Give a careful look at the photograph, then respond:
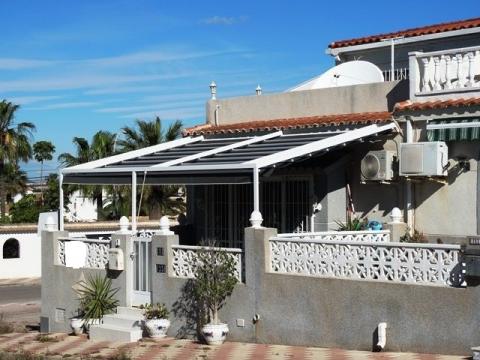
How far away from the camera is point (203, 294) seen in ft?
46.8

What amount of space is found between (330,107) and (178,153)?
3.36 meters

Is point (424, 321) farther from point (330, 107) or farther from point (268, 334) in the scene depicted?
point (330, 107)

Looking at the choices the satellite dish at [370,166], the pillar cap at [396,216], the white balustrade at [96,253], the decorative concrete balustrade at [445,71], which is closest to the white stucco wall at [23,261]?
the white balustrade at [96,253]

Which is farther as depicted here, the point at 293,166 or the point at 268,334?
the point at 293,166

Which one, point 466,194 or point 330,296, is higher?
point 466,194

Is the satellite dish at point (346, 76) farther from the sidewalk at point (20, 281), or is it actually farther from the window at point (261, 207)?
the sidewalk at point (20, 281)

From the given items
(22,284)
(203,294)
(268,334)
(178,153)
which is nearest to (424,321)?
(268,334)

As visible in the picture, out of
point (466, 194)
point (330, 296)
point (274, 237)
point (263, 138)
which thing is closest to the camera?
point (330, 296)

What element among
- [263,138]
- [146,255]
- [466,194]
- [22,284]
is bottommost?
[22,284]

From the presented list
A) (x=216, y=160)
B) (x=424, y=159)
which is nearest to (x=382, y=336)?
(x=424, y=159)

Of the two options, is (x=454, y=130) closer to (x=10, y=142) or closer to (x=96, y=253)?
(x=96, y=253)

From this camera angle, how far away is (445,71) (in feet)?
51.4

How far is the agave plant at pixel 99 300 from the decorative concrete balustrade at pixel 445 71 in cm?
683

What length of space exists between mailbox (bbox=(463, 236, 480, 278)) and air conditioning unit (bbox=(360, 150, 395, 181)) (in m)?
4.88
